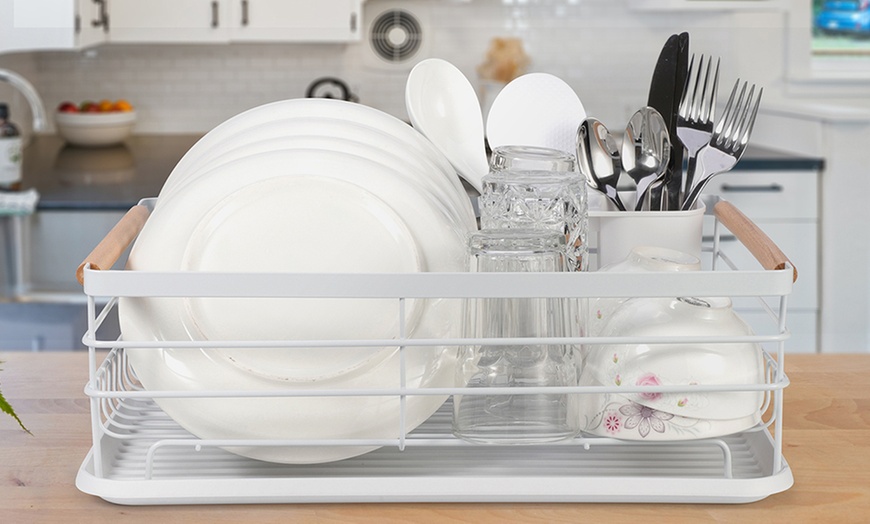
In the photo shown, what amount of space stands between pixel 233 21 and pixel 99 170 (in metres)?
0.64

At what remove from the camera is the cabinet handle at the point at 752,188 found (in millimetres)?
2559

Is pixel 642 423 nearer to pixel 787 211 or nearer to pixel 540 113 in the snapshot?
pixel 540 113

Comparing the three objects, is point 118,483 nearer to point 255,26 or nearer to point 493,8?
point 255,26

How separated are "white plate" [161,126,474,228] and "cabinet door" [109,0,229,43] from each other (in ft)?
7.94

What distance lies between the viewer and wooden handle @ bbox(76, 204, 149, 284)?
19.7 inches

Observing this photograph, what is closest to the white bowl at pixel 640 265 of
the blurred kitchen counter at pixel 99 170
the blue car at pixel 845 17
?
the blurred kitchen counter at pixel 99 170

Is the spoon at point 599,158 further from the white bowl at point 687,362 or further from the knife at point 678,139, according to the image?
the white bowl at point 687,362

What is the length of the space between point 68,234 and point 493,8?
1659 millimetres

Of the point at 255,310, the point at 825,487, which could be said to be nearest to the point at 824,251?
the point at 825,487

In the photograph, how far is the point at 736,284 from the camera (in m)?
0.48

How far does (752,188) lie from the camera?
2557 millimetres

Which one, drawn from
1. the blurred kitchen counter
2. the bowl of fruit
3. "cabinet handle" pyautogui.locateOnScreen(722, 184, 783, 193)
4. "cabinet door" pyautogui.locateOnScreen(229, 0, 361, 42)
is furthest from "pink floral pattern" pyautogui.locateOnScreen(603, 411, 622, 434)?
the bowl of fruit

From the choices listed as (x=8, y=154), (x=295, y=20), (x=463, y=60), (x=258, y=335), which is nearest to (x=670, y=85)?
(x=258, y=335)

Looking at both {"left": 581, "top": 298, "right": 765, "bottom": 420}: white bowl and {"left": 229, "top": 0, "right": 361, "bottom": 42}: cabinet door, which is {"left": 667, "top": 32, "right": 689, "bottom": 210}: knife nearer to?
{"left": 581, "top": 298, "right": 765, "bottom": 420}: white bowl
